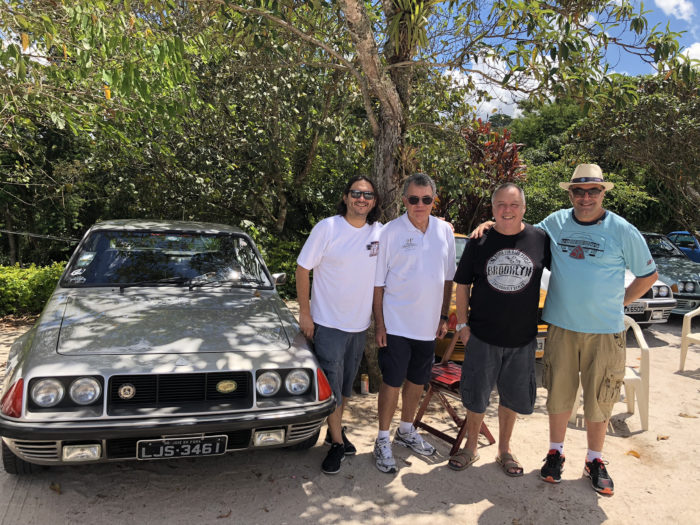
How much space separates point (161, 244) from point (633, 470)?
4142mm

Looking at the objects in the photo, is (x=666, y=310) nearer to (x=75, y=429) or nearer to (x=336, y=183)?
(x=336, y=183)

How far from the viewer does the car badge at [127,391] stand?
2.65m

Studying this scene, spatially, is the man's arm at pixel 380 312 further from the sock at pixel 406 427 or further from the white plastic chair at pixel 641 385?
the white plastic chair at pixel 641 385

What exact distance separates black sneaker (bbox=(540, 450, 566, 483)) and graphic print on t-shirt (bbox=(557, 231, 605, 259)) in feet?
4.49

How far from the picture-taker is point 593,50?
480 centimetres

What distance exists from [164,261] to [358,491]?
2433 mm

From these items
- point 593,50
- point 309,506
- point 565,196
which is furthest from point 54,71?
point 565,196

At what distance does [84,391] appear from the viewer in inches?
103

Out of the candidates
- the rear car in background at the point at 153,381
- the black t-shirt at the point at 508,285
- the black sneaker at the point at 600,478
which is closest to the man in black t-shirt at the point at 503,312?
the black t-shirt at the point at 508,285

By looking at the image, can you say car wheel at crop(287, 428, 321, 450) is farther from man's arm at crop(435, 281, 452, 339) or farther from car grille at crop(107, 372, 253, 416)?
man's arm at crop(435, 281, 452, 339)

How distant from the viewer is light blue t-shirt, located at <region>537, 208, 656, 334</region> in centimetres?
313

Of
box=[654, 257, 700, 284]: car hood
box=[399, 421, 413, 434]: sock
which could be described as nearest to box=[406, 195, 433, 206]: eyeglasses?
box=[399, 421, 413, 434]: sock

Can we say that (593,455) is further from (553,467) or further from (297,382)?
(297,382)

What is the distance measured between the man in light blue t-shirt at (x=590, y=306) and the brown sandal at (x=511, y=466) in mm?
164
